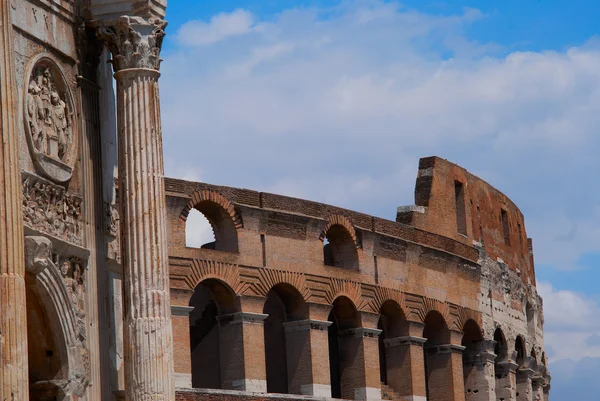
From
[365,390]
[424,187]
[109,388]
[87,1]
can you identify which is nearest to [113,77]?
[87,1]

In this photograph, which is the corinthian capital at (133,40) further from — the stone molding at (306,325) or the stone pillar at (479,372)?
the stone pillar at (479,372)

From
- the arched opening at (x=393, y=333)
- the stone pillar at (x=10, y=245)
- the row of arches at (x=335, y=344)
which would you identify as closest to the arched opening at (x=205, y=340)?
the row of arches at (x=335, y=344)

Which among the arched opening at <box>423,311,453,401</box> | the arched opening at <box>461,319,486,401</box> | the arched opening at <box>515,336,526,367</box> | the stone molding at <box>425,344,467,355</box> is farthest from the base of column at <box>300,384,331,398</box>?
the arched opening at <box>515,336,526,367</box>

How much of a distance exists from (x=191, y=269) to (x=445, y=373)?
7.74 m

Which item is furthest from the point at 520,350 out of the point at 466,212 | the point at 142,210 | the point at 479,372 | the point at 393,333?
the point at 142,210

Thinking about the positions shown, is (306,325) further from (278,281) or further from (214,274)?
(214,274)

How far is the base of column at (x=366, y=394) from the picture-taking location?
2634 cm

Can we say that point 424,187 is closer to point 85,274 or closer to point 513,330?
point 513,330

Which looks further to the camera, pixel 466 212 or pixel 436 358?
pixel 466 212

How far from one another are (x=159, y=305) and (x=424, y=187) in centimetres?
1598

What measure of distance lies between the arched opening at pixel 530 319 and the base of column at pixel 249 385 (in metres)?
11.1

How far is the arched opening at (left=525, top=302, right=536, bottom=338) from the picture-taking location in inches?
1339

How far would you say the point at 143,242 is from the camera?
13828 mm

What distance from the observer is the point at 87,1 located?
1439cm
